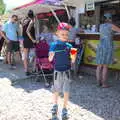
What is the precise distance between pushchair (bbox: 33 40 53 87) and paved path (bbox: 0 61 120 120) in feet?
0.73

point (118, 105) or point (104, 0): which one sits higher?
point (104, 0)

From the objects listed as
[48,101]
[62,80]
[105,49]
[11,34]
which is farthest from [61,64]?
[11,34]

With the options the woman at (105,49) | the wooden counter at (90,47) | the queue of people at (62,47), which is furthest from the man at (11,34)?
the woman at (105,49)

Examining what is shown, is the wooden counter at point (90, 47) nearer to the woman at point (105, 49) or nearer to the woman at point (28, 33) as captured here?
the woman at point (105, 49)

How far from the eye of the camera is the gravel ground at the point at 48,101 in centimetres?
590

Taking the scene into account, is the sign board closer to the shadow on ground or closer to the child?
the shadow on ground

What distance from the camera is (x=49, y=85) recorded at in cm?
825

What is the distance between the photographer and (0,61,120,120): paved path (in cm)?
590

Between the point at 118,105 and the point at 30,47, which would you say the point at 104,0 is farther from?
the point at 118,105

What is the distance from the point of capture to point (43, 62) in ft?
28.5

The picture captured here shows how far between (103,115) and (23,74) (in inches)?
177

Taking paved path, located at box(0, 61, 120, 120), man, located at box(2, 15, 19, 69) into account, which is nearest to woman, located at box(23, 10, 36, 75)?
paved path, located at box(0, 61, 120, 120)

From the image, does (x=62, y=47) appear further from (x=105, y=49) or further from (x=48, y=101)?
(x=105, y=49)

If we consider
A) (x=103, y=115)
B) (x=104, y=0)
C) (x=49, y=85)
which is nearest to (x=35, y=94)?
(x=49, y=85)
